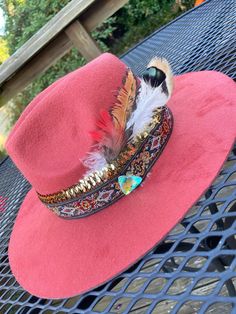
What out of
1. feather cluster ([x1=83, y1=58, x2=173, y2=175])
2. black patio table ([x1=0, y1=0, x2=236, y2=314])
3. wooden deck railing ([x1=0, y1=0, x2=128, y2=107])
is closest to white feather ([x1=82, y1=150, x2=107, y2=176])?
feather cluster ([x1=83, y1=58, x2=173, y2=175])

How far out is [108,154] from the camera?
781 mm

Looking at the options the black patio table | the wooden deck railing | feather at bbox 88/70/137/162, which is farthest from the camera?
the wooden deck railing

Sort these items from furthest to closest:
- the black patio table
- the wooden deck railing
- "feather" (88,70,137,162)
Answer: the wooden deck railing → "feather" (88,70,137,162) → the black patio table

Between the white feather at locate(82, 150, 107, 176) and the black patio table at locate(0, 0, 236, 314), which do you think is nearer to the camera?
the black patio table at locate(0, 0, 236, 314)

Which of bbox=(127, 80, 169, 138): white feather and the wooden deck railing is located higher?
bbox=(127, 80, 169, 138): white feather

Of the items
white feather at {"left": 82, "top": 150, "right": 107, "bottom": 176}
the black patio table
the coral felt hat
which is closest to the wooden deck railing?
the black patio table

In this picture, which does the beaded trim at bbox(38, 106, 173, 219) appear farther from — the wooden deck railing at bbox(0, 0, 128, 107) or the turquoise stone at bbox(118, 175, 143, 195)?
the wooden deck railing at bbox(0, 0, 128, 107)

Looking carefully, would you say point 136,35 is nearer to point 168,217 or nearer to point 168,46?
point 168,46

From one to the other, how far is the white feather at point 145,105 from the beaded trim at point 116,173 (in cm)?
1

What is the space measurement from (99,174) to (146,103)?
0.13 meters

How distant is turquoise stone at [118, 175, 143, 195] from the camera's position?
79cm

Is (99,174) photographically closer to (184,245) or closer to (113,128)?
(113,128)

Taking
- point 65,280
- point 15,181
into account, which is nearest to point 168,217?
point 65,280

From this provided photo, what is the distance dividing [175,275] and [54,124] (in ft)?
1.05
